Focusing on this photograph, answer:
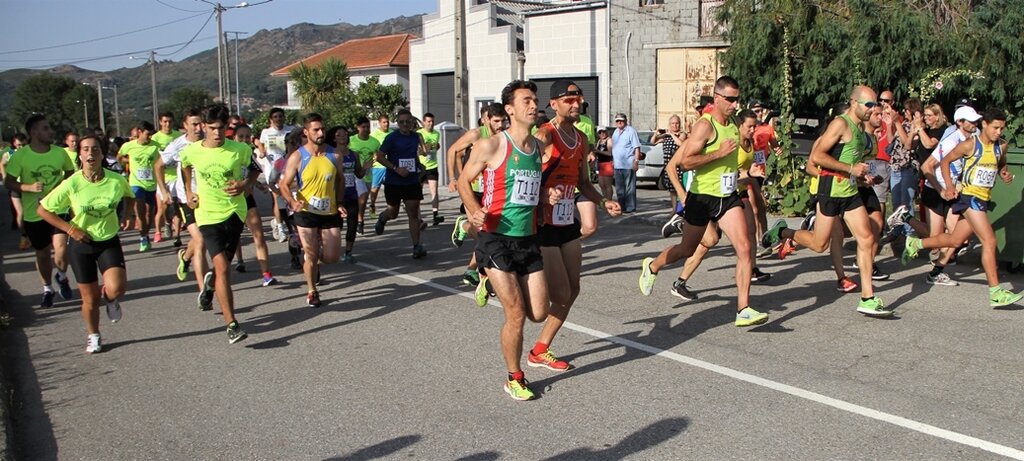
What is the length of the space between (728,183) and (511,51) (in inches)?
1173

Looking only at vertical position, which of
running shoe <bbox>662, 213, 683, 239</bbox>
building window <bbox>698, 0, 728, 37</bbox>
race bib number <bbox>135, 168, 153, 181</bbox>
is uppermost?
building window <bbox>698, 0, 728, 37</bbox>

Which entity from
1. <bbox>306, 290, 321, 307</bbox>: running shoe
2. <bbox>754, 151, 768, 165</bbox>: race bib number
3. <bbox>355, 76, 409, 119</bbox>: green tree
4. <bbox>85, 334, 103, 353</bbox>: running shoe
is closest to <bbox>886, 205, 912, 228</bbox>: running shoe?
<bbox>754, 151, 768, 165</bbox>: race bib number

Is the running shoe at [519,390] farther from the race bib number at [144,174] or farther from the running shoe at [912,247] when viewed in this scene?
the race bib number at [144,174]

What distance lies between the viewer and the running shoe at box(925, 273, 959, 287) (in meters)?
9.30

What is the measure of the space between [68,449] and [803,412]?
4148mm

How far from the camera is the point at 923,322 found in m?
7.82

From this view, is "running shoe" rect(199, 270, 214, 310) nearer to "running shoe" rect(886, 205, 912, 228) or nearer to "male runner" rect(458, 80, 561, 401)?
"male runner" rect(458, 80, 561, 401)

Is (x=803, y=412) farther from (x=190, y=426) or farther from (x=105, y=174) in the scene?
(x=105, y=174)

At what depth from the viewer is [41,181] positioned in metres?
9.76

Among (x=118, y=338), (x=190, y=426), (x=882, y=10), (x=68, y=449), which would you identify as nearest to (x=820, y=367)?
(x=190, y=426)

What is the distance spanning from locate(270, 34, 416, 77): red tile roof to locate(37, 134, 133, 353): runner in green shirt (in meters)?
45.0

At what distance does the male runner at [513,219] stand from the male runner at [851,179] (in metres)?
3.17

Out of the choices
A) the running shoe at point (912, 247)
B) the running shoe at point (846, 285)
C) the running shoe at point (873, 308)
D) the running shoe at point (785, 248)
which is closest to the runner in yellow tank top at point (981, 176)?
the running shoe at point (912, 247)

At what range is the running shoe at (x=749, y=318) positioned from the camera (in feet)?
24.4
